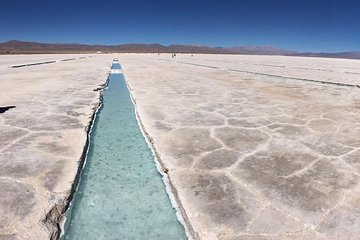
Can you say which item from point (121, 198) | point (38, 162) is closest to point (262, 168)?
point (121, 198)

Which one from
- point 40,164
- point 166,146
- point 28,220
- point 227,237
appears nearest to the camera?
point 227,237

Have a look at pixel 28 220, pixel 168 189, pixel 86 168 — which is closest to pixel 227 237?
pixel 168 189

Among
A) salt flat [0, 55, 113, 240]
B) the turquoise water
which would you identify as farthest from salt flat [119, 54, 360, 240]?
salt flat [0, 55, 113, 240]

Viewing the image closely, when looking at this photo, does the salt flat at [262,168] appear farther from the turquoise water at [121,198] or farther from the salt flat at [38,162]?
the salt flat at [38,162]

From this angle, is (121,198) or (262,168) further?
(262,168)

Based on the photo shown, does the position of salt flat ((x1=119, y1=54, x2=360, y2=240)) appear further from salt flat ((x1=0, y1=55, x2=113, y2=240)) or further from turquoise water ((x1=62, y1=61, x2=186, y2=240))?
salt flat ((x1=0, y1=55, x2=113, y2=240))

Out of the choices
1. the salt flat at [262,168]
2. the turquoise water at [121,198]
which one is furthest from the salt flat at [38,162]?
the salt flat at [262,168]

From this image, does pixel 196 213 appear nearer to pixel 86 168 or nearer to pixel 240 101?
pixel 86 168

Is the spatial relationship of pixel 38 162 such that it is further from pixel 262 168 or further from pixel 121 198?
pixel 262 168
